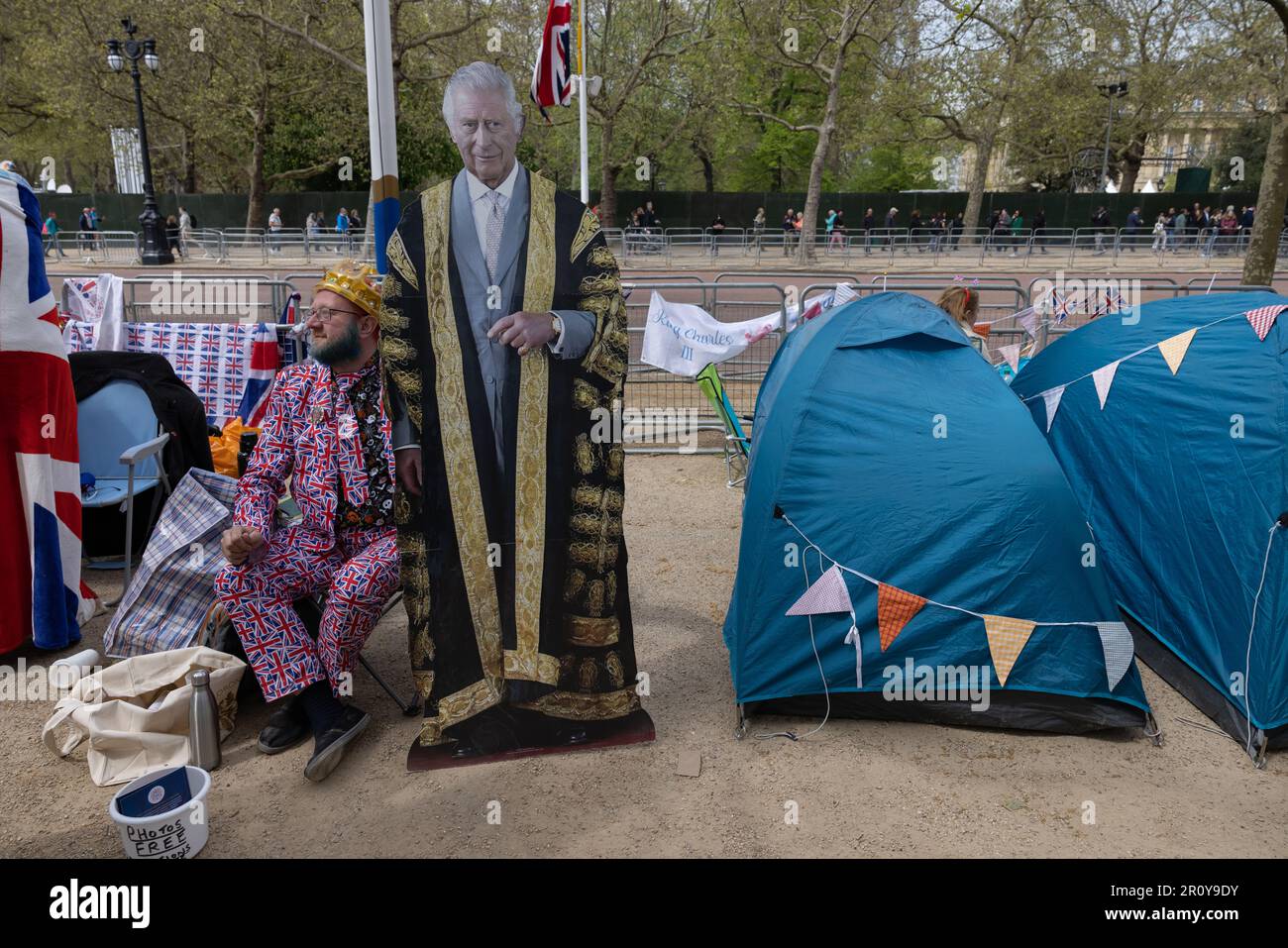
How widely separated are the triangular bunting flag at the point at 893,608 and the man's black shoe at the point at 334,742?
2273 mm

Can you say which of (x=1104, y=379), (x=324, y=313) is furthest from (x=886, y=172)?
(x=324, y=313)

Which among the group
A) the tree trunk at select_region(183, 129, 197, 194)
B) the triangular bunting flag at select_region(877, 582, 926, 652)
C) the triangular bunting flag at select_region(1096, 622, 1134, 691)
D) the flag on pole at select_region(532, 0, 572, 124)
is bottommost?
the triangular bunting flag at select_region(1096, 622, 1134, 691)

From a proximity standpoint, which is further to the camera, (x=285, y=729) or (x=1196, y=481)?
(x=1196, y=481)

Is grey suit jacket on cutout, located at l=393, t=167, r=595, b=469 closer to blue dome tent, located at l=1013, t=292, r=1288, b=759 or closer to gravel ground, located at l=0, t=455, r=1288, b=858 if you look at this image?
gravel ground, located at l=0, t=455, r=1288, b=858

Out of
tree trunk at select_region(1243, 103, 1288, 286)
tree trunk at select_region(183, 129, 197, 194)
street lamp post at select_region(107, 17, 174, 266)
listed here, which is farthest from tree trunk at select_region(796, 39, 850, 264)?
tree trunk at select_region(183, 129, 197, 194)

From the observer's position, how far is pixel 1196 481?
4125 mm

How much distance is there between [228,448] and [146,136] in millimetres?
20270

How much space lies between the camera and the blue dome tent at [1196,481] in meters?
3.73

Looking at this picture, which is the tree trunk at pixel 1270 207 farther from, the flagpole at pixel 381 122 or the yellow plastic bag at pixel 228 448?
the yellow plastic bag at pixel 228 448

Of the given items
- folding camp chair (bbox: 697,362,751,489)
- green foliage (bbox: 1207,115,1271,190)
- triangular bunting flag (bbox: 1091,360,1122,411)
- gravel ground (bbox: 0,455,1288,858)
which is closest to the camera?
gravel ground (bbox: 0,455,1288,858)

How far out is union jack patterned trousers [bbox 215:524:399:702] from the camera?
3619 mm

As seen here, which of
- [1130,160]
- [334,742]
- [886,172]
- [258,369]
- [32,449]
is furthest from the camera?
[886,172]

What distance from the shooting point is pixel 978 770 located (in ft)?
11.9

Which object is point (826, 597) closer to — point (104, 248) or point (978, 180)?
point (104, 248)
